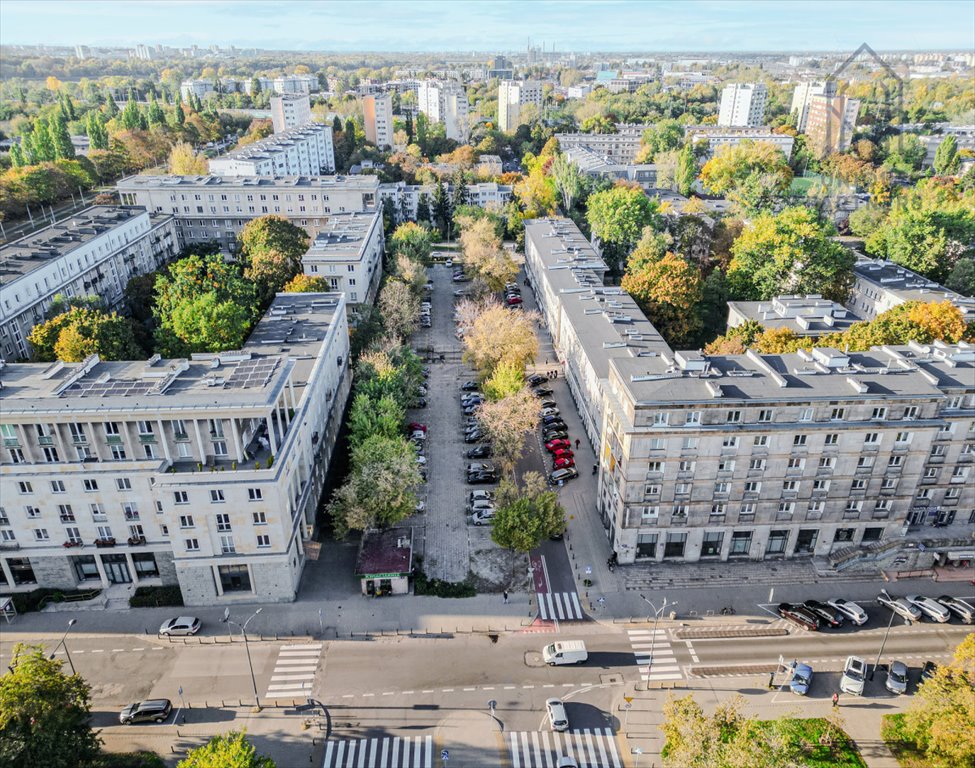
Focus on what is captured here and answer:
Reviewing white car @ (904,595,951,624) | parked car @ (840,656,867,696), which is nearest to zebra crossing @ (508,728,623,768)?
parked car @ (840,656,867,696)

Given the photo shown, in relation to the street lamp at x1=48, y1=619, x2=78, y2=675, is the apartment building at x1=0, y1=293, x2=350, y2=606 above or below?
above

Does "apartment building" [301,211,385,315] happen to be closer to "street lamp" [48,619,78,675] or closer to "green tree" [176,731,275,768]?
"street lamp" [48,619,78,675]

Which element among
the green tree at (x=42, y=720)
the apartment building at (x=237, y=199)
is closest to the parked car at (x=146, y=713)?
the green tree at (x=42, y=720)

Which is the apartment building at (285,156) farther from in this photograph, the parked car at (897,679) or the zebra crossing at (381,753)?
the parked car at (897,679)

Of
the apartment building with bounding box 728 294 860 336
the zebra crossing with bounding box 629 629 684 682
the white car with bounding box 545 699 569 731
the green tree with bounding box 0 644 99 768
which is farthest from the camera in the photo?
the apartment building with bounding box 728 294 860 336

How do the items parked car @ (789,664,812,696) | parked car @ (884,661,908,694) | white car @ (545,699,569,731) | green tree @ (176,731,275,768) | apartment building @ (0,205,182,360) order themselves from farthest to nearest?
apartment building @ (0,205,182,360), parked car @ (884,661,908,694), parked car @ (789,664,812,696), white car @ (545,699,569,731), green tree @ (176,731,275,768)
